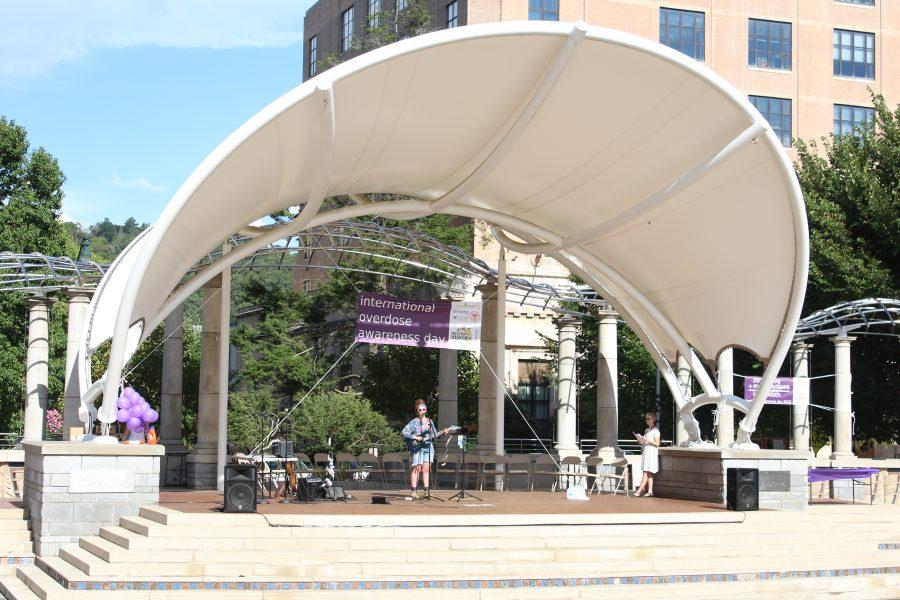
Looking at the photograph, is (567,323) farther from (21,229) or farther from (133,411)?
(21,229)

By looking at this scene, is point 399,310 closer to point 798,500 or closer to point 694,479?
point 694,479

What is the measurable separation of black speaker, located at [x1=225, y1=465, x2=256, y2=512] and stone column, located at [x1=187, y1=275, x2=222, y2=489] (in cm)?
942

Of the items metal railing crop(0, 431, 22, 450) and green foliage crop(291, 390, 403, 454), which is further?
metal railing crop(0, 431, 22, 450)

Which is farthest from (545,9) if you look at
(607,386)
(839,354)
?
(607,386)

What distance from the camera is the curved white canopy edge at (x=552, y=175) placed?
614 inches

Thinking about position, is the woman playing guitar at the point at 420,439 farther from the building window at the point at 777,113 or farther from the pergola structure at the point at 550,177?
the building window at the point at 777,113

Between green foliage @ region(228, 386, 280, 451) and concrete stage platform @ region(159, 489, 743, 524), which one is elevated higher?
green foliage @ region(228, 386, 280, 451)

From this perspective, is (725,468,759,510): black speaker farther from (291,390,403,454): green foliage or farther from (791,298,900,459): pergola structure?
(291,390,403,454): green foliage

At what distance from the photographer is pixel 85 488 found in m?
16.2

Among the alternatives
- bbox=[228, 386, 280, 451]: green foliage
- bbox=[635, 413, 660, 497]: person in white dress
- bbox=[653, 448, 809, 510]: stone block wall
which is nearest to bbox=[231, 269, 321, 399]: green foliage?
bbox=[228, 386, 280, 451]: green foliage

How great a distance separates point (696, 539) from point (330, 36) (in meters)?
51.2

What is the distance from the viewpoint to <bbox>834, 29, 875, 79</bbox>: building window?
5378 cm

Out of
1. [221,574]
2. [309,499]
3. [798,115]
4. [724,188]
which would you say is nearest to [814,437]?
[798,115]

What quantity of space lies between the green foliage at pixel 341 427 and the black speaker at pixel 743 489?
822 inches
